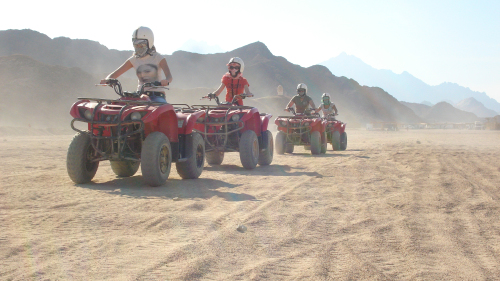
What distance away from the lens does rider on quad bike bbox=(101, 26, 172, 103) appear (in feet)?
21.8

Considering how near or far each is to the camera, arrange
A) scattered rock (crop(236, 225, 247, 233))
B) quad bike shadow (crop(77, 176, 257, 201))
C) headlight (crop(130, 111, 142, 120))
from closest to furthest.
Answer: scattered rock (crop(236, 225, 247, 233)) < quad bike shadow (crop(77, 176, 257, 201)) < headlight (crop(130, 111, 142, 120))

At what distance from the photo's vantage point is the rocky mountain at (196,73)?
55.8 m

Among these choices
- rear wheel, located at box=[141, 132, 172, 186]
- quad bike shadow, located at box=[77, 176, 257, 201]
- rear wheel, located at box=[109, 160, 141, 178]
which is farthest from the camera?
rear wheel, located at box=[109, 160, 141, 178]

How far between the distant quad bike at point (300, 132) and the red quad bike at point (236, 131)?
374 cm

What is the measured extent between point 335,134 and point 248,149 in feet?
25.7

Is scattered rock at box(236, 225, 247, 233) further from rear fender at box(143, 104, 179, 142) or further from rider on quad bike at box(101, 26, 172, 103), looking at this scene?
rider on quad bike at box(101, 26, 172, 103)

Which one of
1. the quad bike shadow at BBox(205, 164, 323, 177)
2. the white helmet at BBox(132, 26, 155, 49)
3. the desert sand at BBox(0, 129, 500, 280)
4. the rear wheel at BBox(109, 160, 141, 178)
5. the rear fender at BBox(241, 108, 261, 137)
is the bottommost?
the quad bike shadow at BBox(205, 164, 323, 177)

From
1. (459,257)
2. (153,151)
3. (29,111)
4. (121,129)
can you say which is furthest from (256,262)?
(29,111)

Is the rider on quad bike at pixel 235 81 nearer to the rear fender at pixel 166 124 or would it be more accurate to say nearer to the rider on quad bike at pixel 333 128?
the rear fender at pixel 166 124

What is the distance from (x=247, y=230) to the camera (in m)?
3.75

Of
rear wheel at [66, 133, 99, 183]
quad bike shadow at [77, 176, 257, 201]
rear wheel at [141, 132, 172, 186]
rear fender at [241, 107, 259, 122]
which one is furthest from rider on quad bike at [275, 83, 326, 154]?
rear wheel at [66, 133, 99, 183]

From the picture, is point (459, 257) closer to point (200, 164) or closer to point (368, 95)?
point (200, 164)

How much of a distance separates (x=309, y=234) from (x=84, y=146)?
358 cm

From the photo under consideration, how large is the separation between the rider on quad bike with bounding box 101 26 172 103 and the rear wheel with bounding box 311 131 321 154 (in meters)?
7.03
